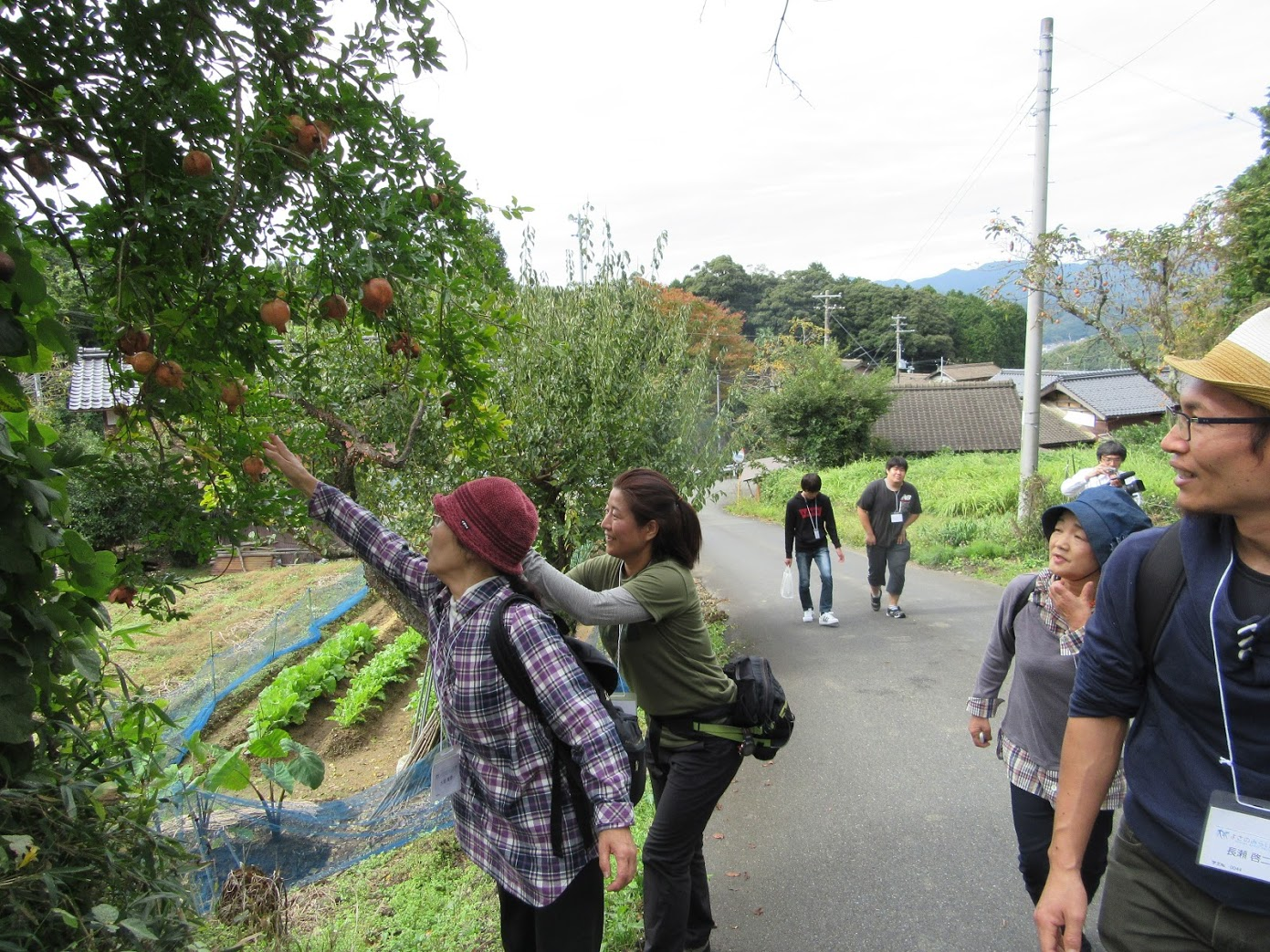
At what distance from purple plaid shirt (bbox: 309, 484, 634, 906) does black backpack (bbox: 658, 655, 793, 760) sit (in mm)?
832

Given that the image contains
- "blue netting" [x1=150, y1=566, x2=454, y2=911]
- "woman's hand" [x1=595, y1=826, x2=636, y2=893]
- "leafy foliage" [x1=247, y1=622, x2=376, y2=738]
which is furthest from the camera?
"leafy foliage" [x1=247, y1=622, x2=376, y2=738]

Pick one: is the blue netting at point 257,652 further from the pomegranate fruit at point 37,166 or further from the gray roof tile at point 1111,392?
the gray roof tile at point 1111,392

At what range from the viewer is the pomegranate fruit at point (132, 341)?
2.35 m

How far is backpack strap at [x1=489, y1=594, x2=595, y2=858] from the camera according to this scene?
224 cm

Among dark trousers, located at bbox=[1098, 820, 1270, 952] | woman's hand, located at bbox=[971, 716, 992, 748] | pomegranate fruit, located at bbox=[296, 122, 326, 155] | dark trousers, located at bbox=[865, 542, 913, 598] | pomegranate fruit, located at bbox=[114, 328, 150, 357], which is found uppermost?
pomegranate fruit, located at bbox=[296, 122, 326, 155]

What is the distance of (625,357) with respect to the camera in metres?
6.94

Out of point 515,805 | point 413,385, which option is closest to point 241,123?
point 413,385

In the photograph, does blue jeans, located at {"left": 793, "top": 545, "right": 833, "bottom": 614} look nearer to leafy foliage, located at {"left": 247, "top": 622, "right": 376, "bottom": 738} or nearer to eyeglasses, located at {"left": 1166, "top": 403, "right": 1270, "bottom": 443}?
leafy foliage, located at {"left": 247, "top": 622, "right": 376, "bottom": 738}

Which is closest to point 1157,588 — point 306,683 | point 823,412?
point 306,683

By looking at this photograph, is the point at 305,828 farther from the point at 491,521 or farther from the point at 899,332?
the point at 899,332

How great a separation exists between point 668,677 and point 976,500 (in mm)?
15377

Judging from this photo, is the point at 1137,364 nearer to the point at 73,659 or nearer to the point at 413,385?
the point at 413,385

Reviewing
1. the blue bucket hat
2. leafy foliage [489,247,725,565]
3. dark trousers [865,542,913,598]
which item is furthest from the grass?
the blue bucket hat

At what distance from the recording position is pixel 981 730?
11.0ft
